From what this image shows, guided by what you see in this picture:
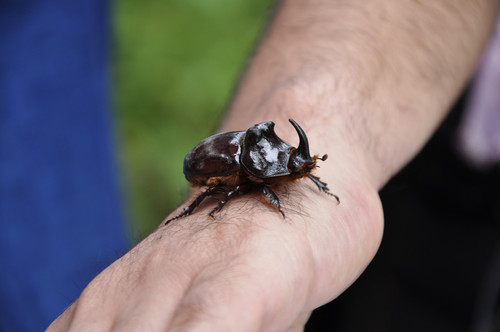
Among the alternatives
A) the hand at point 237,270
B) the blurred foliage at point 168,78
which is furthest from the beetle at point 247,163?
the blurred foliage at point 168,78

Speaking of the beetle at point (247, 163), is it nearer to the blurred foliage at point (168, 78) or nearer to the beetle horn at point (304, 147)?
the beetle horn at point (304, 147)

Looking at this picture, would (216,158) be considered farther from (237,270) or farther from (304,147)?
(237,270)

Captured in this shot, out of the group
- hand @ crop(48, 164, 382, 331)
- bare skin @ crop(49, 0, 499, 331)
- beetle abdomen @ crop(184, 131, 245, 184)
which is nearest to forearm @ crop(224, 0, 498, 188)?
bare skin @ crop(49, 0, 499, 331)

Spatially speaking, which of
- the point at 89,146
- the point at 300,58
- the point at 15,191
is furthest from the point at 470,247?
the point at 15,191

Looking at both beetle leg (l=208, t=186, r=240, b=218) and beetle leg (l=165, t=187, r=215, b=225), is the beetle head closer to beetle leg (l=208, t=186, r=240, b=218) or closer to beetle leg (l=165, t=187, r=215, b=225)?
beetle leg (l=208, t=186, r=240, b=218)

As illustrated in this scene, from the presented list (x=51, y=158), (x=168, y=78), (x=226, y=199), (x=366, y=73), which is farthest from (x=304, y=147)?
(x=168, y=78)

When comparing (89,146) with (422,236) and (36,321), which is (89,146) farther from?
(422,236)
